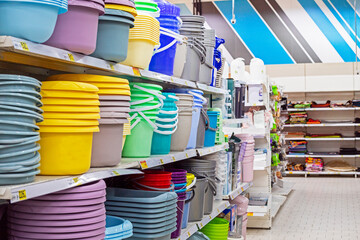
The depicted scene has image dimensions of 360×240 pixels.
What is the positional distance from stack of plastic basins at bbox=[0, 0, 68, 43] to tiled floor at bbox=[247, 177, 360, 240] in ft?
14.3

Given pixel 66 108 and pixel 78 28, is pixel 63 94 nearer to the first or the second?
pixel 66 108

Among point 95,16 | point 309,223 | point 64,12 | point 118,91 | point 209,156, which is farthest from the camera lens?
point 309,223

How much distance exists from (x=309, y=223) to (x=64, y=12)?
17.6ft

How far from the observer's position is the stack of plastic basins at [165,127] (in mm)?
2639

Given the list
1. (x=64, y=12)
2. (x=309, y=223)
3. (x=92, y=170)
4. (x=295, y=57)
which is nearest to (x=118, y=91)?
(x=92, y=170)

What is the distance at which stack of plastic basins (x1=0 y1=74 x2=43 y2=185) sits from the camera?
1454mm

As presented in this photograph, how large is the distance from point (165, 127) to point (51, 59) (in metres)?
0.93

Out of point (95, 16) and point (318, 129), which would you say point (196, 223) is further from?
point (318, 129)

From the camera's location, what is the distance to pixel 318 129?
482 inches

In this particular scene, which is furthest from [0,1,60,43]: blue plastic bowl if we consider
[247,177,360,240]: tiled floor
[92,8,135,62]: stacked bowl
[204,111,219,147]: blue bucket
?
[247,177,360,240]: tiled floor

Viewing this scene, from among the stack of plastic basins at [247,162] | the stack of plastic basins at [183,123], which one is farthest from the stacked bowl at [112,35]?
the stack of plastic basins at [247,162]

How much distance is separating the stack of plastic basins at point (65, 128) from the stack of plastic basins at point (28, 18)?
0.25 metres

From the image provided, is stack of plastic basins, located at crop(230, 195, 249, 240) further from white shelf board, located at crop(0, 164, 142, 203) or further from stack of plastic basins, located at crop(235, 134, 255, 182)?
white shelf board, located at crop(0, 164, 142, 203)

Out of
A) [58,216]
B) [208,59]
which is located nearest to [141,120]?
[58,216]
